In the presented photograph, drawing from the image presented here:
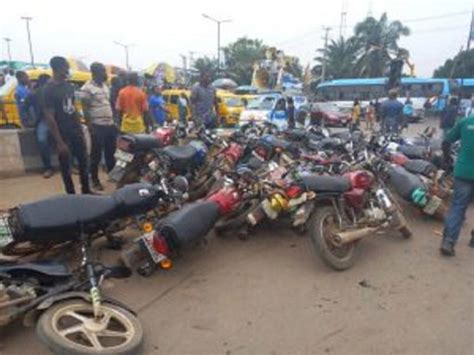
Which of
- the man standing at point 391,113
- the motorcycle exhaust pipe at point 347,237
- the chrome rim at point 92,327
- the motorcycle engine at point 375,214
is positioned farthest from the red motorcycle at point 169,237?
the man standing at point 391,113

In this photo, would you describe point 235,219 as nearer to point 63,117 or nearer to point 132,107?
point 63,117

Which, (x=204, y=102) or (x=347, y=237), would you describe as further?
(x=204, y=102)

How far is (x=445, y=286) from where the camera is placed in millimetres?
4211

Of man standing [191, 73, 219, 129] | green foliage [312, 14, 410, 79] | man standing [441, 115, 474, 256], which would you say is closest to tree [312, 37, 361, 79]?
green foliage [312, 14, 410, 79]

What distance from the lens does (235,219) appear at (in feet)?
16.9

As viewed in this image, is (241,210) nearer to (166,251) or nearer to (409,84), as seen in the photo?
(166,251)

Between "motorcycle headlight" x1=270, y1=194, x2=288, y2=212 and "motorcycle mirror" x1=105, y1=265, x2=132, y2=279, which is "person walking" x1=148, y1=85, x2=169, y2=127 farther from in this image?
"motorcycle mirror" x1=105, y1=265, x2=132, y2=279

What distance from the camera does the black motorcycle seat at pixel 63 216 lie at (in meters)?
3.54

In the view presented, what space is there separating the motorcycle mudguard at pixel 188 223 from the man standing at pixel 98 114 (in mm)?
2874

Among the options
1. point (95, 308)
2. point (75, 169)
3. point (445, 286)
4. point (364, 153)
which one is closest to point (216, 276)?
point (95, 308)

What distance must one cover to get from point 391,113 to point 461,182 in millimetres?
7423

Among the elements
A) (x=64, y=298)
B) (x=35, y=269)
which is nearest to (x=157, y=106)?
(x=35, y=269)

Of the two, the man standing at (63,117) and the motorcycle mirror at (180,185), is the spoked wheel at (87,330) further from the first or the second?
the man standing at (63,117)

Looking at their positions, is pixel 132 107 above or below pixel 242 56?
below
